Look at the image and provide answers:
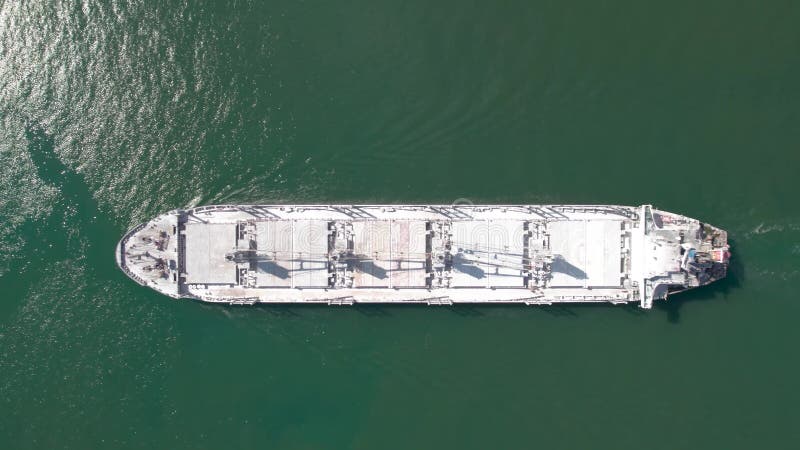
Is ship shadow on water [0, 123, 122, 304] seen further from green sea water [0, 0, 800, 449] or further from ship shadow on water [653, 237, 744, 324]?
ship shadow on water [653, 237, 744, 324]

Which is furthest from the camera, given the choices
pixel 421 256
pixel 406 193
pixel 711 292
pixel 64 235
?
pixel 64 235

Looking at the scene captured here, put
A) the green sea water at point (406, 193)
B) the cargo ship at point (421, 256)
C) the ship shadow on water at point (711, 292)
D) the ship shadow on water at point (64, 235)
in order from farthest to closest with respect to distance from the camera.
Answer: the ship shadow on water at point (64, 235)
the ship shadow on water at point (711, 292)
the green sea water at point (406, 193)
the cargo ship at point (421, 256)

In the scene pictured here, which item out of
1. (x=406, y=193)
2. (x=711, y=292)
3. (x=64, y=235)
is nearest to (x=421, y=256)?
(x=406, y=193)

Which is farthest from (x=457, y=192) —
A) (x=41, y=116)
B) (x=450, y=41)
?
(x=41, y=116)

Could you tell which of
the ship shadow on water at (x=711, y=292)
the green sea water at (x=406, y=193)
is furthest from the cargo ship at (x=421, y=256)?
the green sea water at (x=406, y=193)

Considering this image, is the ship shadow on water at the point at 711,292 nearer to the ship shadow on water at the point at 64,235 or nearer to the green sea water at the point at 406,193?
the green sea water at the point at 406,193

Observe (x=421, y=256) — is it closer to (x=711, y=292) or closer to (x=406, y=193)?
(x=406, y=193)
